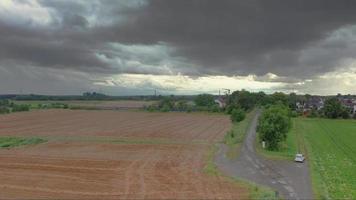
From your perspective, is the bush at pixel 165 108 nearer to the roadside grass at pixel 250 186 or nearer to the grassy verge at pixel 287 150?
the grassy verge at pixel 287 150

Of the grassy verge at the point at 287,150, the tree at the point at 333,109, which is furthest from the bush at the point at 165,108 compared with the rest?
the grassy verge at the point at 287,150

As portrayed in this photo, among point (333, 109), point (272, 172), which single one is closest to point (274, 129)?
point (272, 172)

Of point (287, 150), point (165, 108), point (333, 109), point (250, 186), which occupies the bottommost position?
point (250, 186)

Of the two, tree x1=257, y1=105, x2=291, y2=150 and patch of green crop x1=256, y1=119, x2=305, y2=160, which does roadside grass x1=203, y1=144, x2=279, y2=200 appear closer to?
patch of green crop x1=256, y1=119, x2=305, y2=160

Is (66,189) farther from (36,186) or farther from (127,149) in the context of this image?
(127,149)

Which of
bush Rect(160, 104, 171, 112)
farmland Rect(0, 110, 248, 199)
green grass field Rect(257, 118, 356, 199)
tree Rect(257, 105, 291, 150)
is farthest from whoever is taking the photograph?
bush Rect(160, 104, 171, 112)

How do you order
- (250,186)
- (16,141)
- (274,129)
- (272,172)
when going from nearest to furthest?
(250,186), (272,172), (274,129), (16,141)

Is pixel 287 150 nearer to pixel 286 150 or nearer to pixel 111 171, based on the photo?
pixel 286 150

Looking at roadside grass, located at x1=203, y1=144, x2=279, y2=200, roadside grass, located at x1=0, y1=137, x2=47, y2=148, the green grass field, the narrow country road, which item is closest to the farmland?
roadside grass, located at x1=203, y1=144, x2=279, y2=200
